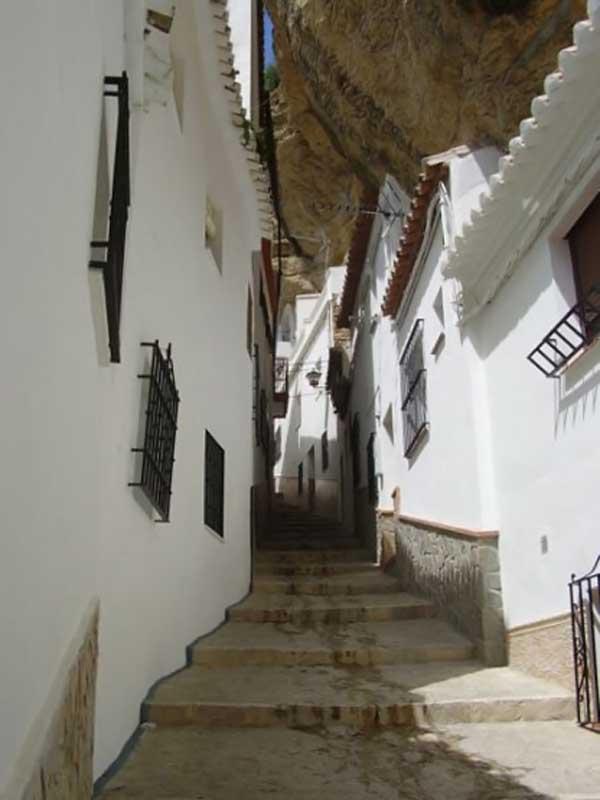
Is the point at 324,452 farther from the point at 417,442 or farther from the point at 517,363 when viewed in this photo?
the point at 517,363

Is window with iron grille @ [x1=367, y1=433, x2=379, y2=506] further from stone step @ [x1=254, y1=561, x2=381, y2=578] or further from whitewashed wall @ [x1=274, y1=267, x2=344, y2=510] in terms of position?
whitewashed wall @ [x1=274, y1=267, x2=344, y2=510]

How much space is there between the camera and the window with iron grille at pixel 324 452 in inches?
739

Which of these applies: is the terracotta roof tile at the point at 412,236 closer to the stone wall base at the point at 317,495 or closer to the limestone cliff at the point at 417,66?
the limestone cliff at the point at 417,66

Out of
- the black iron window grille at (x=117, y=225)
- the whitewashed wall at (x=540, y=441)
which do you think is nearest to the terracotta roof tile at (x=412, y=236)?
the whitewashed wall at (x=540, y=441)

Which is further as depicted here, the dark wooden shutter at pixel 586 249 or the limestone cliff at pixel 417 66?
the limestone cliff at pixel 417 66

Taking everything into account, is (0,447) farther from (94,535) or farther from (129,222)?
(129,222)

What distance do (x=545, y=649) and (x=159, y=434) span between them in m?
2.94

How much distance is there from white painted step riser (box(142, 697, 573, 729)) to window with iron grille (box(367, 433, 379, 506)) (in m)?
6.36

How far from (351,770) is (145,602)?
5.02ft

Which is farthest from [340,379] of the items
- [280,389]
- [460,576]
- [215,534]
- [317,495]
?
[460,576]

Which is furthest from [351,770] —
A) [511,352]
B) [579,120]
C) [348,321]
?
[348,321]

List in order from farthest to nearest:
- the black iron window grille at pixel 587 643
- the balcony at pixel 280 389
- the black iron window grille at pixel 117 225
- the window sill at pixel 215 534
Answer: the balcony at pixel 280 389 < the window sill at pixel 215 534 < the black iron window grille at pixel 587 643 < the black iron window grille at pixel 117 225

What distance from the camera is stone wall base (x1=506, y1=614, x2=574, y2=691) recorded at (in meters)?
4.20

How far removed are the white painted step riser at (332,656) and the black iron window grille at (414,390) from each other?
2.58 metres
